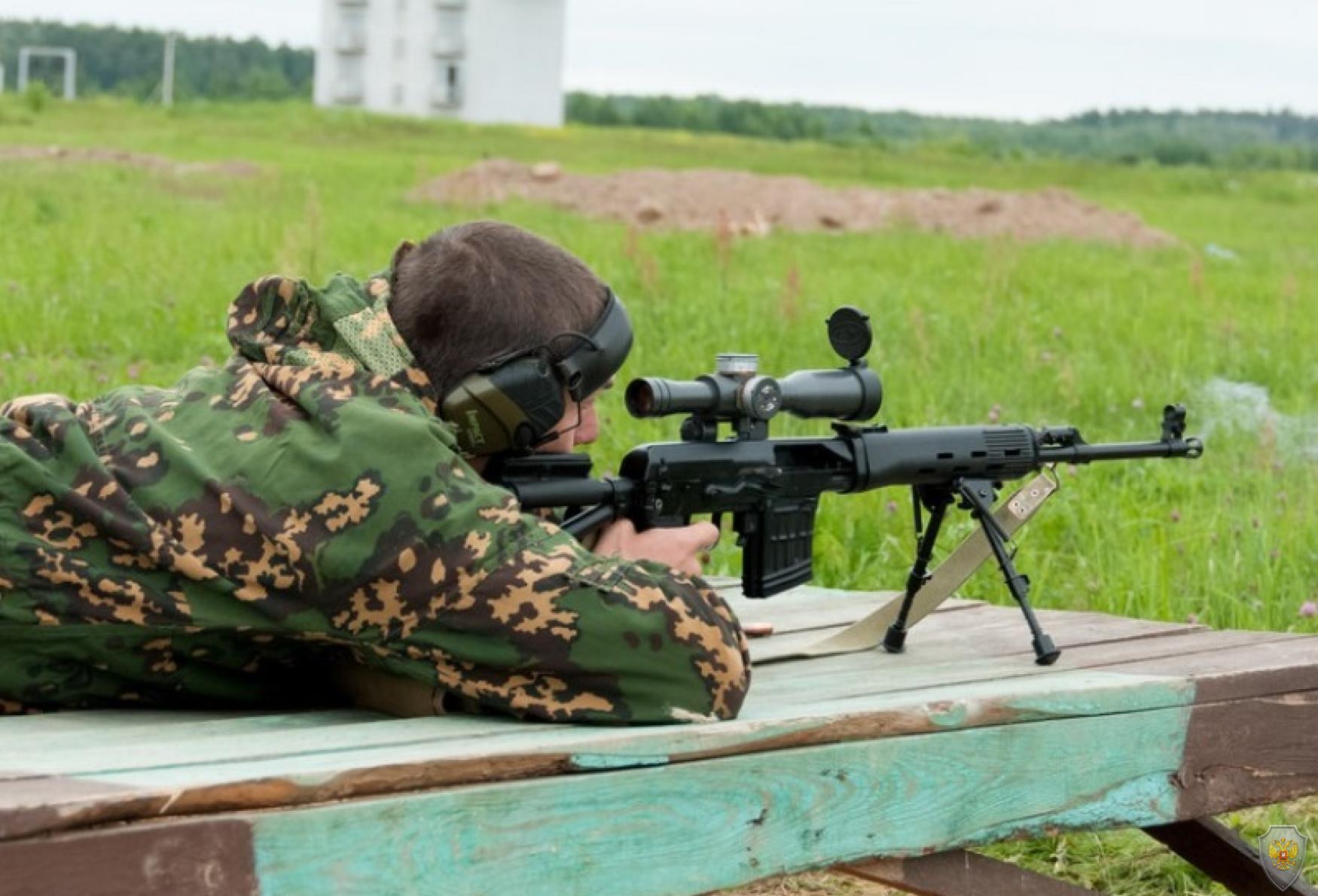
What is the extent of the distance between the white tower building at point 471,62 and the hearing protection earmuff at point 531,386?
62.3 m

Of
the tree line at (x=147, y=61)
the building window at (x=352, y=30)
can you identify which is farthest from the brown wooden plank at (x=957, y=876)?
the tree line at (x=147, y=61)

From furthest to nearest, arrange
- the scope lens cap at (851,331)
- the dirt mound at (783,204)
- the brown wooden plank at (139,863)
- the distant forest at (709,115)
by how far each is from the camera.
A: the distant forest at (709,115) → the dirt mound at (783,204) → the scope lens cap at (851,331) → the brown wooden plank at (139,863)

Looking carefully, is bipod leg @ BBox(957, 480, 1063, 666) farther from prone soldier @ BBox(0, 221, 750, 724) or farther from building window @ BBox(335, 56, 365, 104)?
building window @ BBox(335, 56, 365, 104)

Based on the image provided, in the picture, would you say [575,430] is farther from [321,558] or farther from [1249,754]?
[1249,754]

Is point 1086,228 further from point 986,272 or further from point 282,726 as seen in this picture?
point 282,726

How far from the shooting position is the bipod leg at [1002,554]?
3746mm

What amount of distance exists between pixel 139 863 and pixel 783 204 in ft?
63.5

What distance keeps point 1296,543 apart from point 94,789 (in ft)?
14.6

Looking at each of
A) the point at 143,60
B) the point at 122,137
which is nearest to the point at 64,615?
the point at 122,137

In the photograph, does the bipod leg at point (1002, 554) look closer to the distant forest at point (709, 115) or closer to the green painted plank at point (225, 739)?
the green painted plank at point (225, 739)

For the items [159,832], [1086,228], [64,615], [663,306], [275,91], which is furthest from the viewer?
[275,91]

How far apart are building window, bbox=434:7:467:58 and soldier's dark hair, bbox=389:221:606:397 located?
64.3 m

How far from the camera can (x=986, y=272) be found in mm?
13406

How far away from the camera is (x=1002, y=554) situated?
385cm
